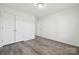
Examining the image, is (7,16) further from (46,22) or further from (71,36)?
(71,36)

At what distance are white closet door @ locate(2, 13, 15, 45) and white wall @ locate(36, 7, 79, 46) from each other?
3032 mm

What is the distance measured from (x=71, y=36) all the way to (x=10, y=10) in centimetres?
387

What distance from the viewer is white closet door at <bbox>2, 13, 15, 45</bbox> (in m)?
3.59

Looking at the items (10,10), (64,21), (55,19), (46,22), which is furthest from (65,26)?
(10,10)

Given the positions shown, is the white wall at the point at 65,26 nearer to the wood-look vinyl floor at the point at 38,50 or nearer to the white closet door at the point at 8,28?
the wood-look vinyl floor at the point at 38,50

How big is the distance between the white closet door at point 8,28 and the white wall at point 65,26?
3032mm

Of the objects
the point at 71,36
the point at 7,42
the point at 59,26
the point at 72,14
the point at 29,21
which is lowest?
the point at 7,42

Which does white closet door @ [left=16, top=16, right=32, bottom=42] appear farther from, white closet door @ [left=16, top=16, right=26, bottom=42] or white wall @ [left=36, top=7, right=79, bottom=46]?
white wall @ [left=36, top=7, right=79, bottom=46]

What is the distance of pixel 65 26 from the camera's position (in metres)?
4.20

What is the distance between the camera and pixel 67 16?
4.07m

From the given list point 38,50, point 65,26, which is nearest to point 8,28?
point 38,50

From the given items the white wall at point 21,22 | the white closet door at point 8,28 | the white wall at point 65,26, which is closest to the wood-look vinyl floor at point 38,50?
the white closet door at point 8,28

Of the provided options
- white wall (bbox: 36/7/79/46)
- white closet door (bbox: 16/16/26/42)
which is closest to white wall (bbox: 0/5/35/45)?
white closet door (bbox: 16/16/26/42)

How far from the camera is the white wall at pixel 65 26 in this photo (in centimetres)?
363
